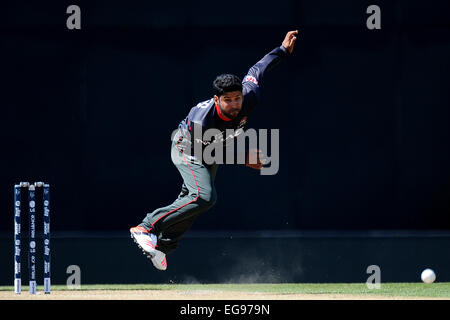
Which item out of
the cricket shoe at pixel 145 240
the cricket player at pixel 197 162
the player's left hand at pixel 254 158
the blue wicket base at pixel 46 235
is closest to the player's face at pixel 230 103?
the cricket player at pixel 197 162

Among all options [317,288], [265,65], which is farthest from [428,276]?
[265,65]

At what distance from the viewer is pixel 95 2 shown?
488 inches

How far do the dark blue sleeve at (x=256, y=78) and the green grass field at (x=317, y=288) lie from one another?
8.14ft

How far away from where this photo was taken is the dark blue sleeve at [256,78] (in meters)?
9.05

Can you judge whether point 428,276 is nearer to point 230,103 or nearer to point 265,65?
point 265,65

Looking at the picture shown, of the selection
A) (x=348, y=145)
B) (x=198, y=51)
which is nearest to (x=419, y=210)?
(x=348, y=145)

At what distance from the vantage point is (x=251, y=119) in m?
12.5

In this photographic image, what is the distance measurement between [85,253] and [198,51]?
3.03m

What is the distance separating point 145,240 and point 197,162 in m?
0.90

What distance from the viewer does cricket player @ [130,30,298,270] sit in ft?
29.0

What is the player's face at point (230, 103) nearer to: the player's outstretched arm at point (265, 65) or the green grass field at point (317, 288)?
the player's outstretched arm at point (265, 65)

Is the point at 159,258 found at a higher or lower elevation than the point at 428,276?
higher

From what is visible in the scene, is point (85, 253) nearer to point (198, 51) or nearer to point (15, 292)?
point (15, 292)

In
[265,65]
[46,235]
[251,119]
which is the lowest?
[46,235]
